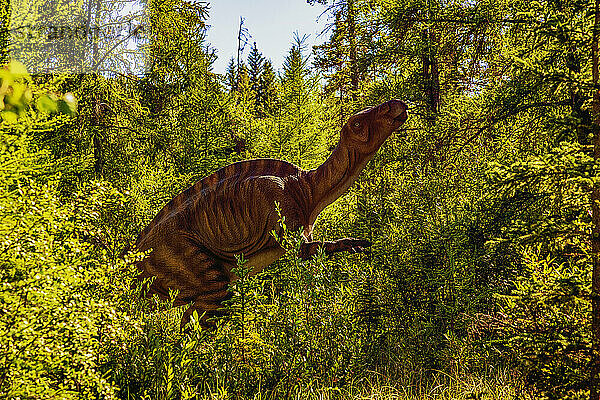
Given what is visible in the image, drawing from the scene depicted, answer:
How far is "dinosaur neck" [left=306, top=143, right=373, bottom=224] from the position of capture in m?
4.95

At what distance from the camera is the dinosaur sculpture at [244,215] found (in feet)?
16.0

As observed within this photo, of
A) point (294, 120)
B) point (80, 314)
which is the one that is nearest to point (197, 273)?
point (80, 314)

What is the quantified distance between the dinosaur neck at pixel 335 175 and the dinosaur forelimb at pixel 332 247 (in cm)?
48

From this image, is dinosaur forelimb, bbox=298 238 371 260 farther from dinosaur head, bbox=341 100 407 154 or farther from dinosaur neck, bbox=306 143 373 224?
dinosaur head, bbox=341 100 407 154

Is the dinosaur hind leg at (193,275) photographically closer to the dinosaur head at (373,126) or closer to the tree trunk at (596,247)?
the dinosaur head at (373,126)

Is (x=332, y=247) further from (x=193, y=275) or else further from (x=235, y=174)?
(x=193, y=275)

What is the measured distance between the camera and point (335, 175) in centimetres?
501

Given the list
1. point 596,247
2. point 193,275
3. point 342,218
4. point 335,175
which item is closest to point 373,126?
point 335,175


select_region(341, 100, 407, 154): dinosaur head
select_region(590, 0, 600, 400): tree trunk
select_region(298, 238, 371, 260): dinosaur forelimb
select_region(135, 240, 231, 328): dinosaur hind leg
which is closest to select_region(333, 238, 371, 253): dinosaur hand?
select_region(298, 238, 371, 260): dinosaur forelimb

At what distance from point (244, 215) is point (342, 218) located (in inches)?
160

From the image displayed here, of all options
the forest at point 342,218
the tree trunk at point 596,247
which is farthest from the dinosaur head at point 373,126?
the tree trunk at point 596,247

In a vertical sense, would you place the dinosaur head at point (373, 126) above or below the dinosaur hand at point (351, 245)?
above

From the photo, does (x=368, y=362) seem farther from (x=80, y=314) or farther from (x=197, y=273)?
(x=80, y=314)

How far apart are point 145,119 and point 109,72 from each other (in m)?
1.59
